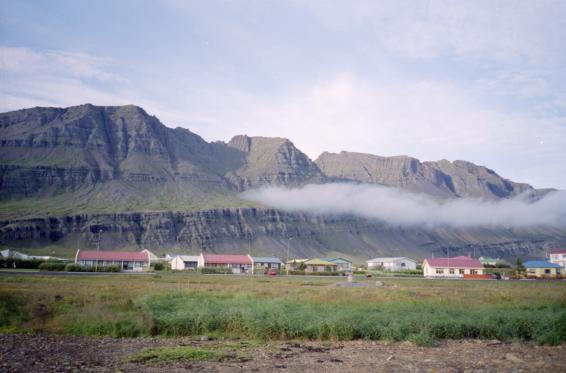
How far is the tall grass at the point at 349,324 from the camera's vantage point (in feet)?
80.3

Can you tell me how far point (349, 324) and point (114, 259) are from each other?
381 feet

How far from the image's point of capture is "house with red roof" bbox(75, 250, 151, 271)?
125 m

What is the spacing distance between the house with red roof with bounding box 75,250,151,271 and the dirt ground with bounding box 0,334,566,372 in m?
107

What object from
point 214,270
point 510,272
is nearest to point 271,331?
point 214,270

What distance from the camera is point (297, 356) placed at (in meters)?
20.2

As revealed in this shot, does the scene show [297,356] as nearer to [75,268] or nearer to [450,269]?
[75,268]

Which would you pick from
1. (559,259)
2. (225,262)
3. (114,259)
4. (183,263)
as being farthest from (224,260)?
(559,259)

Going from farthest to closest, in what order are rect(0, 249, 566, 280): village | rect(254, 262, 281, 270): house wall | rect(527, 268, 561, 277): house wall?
rect(254, 262, 281, 270): house wall → rect(527, 268, 561, 277): house wall → rect(0, 249, 566, 280): village

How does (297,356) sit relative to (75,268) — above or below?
below

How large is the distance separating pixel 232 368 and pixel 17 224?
19109cm

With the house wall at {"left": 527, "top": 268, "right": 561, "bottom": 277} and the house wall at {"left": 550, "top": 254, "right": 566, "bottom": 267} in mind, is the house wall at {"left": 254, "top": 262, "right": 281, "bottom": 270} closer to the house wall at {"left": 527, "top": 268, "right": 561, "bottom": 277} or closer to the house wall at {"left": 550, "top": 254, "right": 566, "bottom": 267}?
the house wall at {"left": 527, "top": 268, "right": 561, "bottom": 277}

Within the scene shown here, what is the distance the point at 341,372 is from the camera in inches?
685

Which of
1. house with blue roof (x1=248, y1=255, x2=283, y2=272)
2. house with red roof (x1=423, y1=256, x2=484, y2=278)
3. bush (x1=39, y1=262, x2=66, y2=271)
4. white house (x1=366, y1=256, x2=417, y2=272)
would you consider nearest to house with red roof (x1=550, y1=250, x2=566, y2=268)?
white house (x1=366, y1=256, x2=417, y2=272)

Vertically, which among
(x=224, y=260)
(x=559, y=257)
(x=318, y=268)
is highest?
(x=559, y=257)
